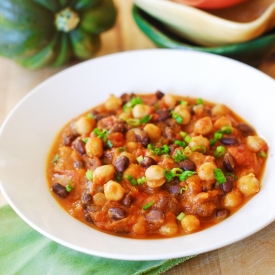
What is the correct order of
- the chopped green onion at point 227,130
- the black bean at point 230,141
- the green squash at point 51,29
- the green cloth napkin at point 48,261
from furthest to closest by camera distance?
1. the green squash at point 51,29
2. the chopped green onion at point 227,130
3. the black bean at point 230,141
4. the green cloth napkin at point 48,261

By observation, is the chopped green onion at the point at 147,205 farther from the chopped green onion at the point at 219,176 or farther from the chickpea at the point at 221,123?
the chickpea at the point at 221,123

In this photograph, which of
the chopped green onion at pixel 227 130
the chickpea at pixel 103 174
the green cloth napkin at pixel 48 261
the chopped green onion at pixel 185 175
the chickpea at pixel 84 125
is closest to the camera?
the green cloth napkin at pixel 48 261

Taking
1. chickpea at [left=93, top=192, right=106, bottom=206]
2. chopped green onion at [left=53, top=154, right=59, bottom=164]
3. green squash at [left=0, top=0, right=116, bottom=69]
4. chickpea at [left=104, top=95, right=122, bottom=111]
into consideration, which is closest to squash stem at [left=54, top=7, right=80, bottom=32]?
green squash at [left=0, top=0, right=116, bottom=69]

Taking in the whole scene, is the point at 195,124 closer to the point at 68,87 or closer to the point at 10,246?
the point at 68,87

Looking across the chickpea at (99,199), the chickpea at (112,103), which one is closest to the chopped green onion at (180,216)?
the chickpea at (99,199)

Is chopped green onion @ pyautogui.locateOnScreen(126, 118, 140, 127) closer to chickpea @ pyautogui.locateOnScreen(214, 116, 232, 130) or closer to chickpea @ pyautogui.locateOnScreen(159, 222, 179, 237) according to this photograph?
chickpea @ pyautogui.locateOnScreen(214, 116, 232, 130)

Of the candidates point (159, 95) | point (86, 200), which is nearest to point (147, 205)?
point (86, 200)

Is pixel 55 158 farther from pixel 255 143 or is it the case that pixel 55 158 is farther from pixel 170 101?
pixel 255 143
